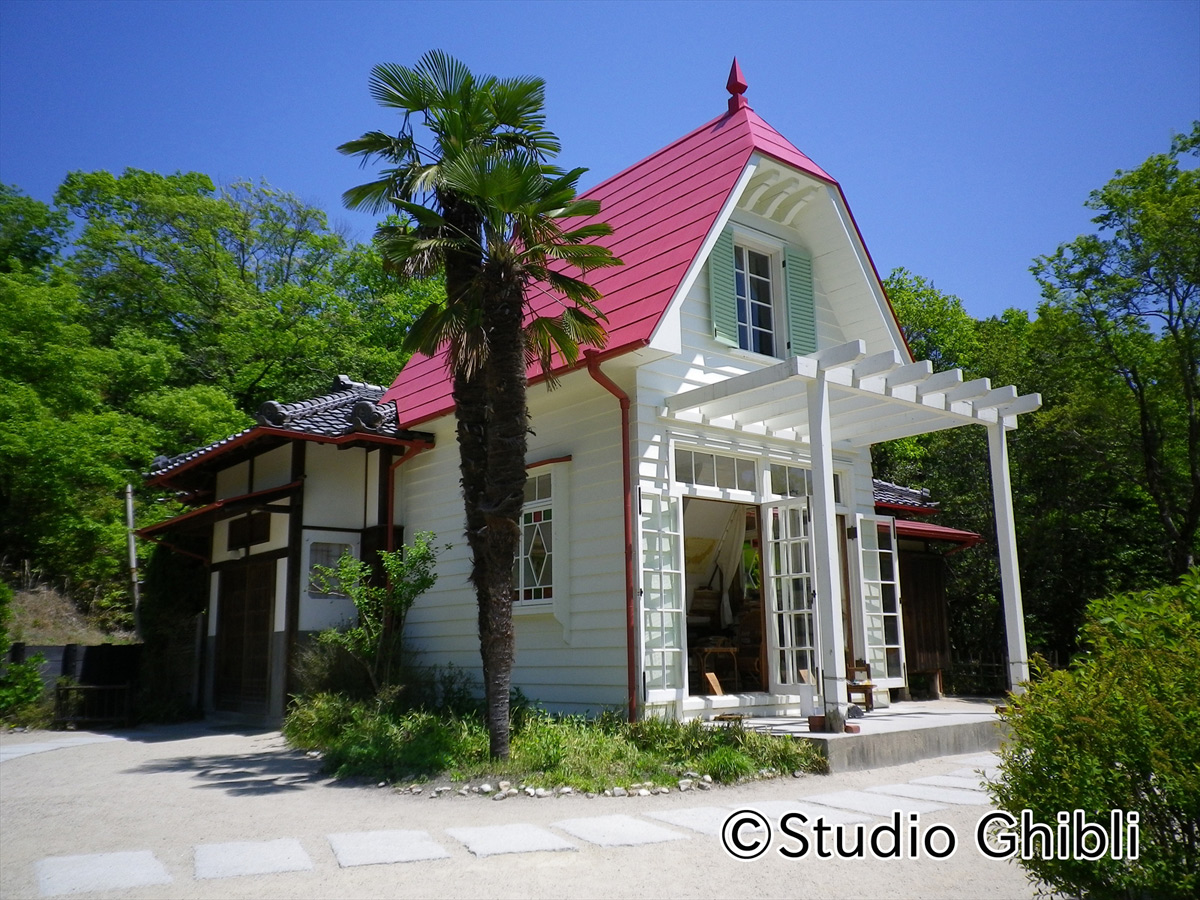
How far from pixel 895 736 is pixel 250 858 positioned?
239 inches

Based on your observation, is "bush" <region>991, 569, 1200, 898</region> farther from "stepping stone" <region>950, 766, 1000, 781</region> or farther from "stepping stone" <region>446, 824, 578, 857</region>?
"stepping stone" <region>950, 766, 1000, 781</region>

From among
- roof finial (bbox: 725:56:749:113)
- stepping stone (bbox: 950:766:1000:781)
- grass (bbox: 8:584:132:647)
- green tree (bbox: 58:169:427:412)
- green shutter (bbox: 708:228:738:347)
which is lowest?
stepping stone (bbox: 950:766:1000:781)

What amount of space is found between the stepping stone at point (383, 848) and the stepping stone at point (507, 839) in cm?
20

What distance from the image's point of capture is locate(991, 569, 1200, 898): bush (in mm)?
3557

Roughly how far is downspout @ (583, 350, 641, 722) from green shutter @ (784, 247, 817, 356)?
301 cm

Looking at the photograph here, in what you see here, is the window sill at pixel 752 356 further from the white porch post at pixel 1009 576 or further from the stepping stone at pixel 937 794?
the stepping stone at pixel 937 794

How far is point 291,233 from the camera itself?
31156mm

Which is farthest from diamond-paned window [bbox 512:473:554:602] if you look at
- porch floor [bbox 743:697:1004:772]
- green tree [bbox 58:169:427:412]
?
green tree [bbox 58:169:427:412]

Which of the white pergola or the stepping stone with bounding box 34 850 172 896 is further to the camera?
the white pergola

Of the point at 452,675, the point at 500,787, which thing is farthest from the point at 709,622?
the point at 500,787

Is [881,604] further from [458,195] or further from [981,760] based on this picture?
[458,195]

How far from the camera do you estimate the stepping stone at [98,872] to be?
4719 millimetres

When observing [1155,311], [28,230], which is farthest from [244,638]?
[28,230]

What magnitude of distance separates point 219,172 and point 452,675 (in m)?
26.2
